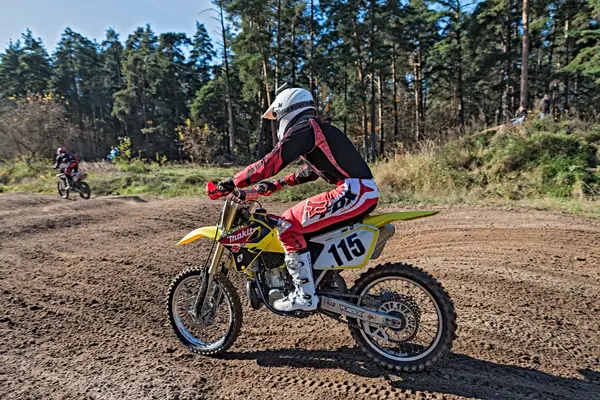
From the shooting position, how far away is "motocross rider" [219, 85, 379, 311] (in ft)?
8.82

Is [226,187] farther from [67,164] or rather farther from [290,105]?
[67,164]

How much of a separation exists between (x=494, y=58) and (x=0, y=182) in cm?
3330

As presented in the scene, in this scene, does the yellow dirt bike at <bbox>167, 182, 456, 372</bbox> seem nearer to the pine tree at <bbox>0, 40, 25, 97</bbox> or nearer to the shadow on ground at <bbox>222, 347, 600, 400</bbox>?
the shadow on ground at <bbox>222, 347, 600, 400</bbox>

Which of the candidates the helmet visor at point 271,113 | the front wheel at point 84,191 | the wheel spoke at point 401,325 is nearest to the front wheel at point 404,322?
the wheel spoke at point 401,325

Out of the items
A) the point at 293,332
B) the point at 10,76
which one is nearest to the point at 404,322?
the point at 293,332

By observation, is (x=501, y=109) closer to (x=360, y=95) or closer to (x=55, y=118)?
(x=360, y=95)

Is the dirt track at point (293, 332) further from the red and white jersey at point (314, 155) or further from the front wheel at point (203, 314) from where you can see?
the red and white jersey at point (314, 155)

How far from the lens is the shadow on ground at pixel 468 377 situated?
239 centimetres

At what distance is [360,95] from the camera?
29438 mm

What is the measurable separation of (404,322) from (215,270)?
163 centimetres

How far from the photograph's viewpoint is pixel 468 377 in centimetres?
256

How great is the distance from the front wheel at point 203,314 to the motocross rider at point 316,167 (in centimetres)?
47

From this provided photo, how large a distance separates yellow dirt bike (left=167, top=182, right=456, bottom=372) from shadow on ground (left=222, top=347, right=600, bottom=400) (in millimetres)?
119

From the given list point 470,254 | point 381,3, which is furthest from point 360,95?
point 470,254
